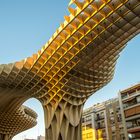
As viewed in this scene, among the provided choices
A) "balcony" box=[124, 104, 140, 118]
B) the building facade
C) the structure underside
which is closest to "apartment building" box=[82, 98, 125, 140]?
the building facade

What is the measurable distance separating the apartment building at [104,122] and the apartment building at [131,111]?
67.6ft

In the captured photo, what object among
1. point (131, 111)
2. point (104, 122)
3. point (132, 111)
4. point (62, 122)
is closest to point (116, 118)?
point (104, 122)

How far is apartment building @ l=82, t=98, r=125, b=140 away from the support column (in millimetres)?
48904

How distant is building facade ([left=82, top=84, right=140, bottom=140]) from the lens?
199 feet

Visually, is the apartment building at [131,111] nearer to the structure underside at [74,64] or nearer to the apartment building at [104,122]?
the apartment building at [104,122]

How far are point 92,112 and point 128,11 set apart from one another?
84418 mm

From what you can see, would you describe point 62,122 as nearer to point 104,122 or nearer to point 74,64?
point 74,64

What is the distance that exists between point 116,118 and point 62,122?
51362mm

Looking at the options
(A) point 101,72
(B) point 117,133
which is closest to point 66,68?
(A) point 101,72

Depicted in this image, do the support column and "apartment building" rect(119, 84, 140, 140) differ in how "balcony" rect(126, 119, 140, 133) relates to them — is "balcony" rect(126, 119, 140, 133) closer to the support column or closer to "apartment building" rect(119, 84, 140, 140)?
"apartment building" rect(119, 84, 140, 140)

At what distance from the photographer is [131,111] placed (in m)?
61.7

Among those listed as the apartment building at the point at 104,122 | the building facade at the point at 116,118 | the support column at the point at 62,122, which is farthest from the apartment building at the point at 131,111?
the support column at the point at 62,122

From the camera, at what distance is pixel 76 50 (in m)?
30.8

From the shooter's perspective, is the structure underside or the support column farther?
the support column
